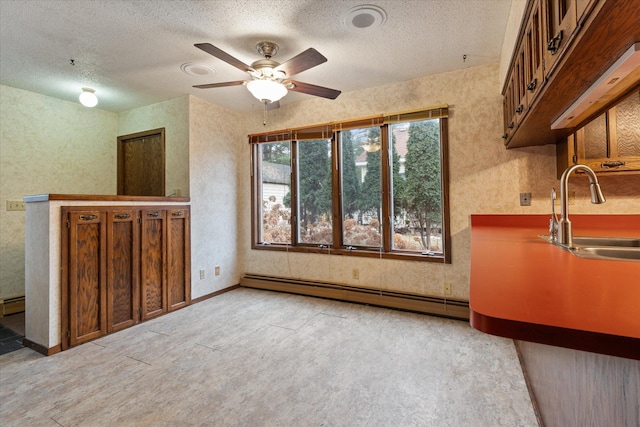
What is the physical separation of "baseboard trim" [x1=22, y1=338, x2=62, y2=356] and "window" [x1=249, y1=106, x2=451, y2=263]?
7.27 ft

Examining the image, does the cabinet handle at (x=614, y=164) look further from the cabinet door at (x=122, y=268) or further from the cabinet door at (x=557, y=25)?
the cabinet door at (x=122, y=268)

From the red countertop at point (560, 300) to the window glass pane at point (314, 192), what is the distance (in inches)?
100

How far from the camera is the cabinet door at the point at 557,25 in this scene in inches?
42.1

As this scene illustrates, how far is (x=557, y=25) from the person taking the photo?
121 centimetres

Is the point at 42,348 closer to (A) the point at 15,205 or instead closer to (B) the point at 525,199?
(A) the point at 15,205

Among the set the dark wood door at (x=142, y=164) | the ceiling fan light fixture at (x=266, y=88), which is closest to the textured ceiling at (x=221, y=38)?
the ceiling fan light fixture at (x=266, y=88)

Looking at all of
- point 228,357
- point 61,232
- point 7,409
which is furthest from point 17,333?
point 228,357

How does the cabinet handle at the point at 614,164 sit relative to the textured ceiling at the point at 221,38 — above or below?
below

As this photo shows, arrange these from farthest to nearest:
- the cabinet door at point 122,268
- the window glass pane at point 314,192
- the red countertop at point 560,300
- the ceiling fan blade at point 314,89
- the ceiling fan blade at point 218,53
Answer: the window glass pane at point 314,192 → the cabinet door at point 122,268 → the ceiling fan blade at point 314,89 → the ceiling fan blade at point 218,53 → the red countertop at point 560,300

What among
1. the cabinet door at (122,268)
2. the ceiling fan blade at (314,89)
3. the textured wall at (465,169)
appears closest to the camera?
the ceiling fan blade at (314,89)

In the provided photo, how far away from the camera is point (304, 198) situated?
3859 mm

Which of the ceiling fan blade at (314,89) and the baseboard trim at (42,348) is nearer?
the baseboard trim at (42,348)

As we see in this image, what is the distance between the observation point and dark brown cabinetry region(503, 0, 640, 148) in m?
0.93

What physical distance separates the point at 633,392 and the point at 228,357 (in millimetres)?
2232
